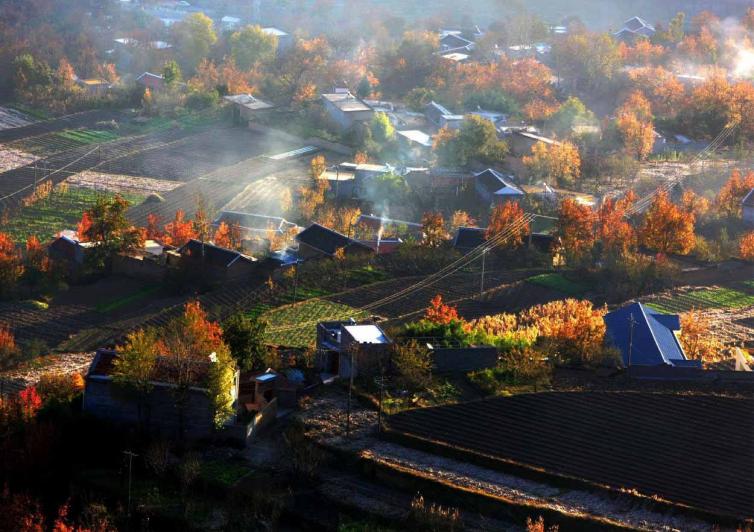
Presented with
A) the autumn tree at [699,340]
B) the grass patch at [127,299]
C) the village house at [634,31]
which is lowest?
the grass patch at [127,299]

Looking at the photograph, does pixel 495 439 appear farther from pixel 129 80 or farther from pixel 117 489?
pixel 129 80

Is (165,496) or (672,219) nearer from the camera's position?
(165,496)

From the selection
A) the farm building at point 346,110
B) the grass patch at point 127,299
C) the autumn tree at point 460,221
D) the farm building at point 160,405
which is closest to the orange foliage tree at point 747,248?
the autumn tree at point 460,221

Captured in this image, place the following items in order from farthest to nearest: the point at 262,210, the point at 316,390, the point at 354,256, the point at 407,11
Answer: the point at 407,11
the point at 262,210
the point at 354,256
the point at 316,390

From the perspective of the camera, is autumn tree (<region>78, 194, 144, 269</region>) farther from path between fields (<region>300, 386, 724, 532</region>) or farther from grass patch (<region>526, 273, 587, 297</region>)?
path between fields (<region>300, 386, 724, 532</region>)

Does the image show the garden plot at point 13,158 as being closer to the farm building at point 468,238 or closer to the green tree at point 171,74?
the green tree at point 171,74

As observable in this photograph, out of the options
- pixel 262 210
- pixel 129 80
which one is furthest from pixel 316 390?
pixel 129 80

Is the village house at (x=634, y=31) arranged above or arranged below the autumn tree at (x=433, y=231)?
above
